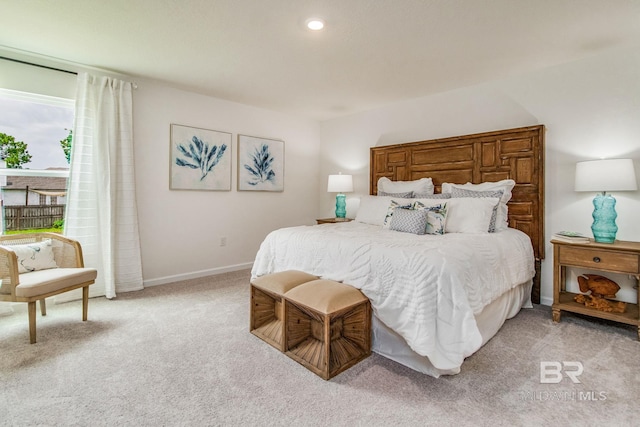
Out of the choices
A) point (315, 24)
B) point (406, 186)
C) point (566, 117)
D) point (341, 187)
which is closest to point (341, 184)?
point (341, 187)

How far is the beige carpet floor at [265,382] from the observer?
1519 millimetres

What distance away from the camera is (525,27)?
2350mm

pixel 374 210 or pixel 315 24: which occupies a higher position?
pixel 315 24

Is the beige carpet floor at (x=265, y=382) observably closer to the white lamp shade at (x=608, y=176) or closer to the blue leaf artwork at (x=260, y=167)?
the white lamp shade at (x=608, y=176)

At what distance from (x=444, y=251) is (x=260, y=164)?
3304 millimetres

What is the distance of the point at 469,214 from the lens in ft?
9.49

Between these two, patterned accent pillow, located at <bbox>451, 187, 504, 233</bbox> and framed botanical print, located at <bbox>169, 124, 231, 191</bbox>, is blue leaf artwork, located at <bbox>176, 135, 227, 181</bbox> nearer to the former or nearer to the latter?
framed botanical print, located at <bbox>169, 124, 231, 191</bbox>

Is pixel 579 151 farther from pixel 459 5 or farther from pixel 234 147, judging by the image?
pixel 234 147

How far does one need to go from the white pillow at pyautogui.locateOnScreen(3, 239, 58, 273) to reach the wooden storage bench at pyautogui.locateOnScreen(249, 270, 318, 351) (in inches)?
71.9

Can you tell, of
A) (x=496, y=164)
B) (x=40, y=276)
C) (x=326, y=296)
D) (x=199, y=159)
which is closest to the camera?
(x=326, y=296)

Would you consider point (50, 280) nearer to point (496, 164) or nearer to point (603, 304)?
point (496, 164)

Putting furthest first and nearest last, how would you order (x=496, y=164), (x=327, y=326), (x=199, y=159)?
(x=199, y=159)
(x=496, y=164)
(x=327, y=326)

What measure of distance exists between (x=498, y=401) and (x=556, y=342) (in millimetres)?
1045

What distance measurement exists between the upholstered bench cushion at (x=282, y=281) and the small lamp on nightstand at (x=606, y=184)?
240 centimetres
